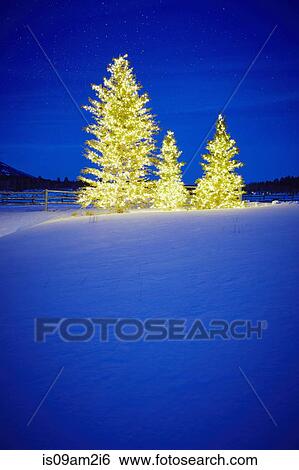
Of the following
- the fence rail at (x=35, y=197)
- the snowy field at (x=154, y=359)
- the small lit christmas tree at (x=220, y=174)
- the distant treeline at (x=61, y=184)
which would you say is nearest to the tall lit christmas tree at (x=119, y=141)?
the fence rail at (x=35, y=197)

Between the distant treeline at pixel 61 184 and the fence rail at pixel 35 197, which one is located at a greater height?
the distant treeline at pixel 61 184

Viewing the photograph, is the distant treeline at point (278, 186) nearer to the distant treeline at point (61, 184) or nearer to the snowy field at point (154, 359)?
Result: the distant treeline at point (61, 184)

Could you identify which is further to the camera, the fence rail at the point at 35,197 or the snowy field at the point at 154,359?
the fence rail at the point at 35,197

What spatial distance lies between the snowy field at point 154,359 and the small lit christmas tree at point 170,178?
65.3 ft

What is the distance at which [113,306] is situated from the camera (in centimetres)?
518

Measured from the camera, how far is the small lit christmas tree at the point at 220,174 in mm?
27328

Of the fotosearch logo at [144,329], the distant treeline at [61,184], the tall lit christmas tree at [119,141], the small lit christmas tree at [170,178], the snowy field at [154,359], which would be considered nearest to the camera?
the snowy field at [154,359]

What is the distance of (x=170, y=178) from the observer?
3078cm

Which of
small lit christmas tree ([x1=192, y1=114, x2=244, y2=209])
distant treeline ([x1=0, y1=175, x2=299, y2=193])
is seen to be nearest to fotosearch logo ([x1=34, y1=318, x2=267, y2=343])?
small lit christmas tree ([x1=192, y1=114, x2=244, y2=209])

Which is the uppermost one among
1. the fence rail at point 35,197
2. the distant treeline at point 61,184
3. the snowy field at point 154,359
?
the distant treeline at point 61,184

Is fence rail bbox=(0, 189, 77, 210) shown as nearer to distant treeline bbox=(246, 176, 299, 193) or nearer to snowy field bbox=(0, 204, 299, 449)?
snowy field bbox=(0, 204, 299, 449)

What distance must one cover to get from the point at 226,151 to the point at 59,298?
81.3ft

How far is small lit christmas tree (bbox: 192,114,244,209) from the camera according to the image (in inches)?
1076

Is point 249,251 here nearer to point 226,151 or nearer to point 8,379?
point 8,379
